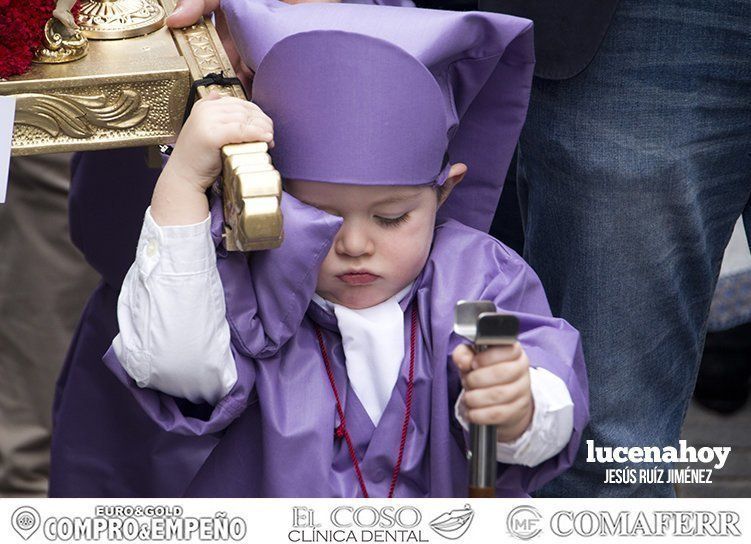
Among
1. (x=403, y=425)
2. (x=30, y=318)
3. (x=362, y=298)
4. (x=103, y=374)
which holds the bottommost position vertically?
(x=30, y=318)

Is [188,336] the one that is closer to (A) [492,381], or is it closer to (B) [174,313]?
(B) [174,313]

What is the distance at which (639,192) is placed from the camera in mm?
1864

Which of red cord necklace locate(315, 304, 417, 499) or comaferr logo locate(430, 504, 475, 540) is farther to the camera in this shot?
red cord necklace locate(315, 304, 417, 499)

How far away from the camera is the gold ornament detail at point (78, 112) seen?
1.55 metres

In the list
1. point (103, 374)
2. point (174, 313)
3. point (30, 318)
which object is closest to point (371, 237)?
point (174, 313)

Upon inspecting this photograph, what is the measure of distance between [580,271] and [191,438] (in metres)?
0.62

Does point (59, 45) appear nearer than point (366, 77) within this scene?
No

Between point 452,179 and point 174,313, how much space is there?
1.22 ft

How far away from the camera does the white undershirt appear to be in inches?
56.5

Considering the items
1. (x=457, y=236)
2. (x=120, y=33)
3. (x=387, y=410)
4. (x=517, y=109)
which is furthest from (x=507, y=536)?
(x=120, y=33)

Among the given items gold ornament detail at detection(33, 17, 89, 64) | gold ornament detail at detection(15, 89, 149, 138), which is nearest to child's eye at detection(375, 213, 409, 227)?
gold ornament detail at detection(15, 89, 149, 138)

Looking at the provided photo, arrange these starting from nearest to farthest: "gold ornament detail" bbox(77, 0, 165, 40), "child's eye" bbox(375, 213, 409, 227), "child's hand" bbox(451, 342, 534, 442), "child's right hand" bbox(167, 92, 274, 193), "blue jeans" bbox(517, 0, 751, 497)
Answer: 1. "child's hand" bbox(451, 342, 534, 442)
2. "child's right hand" bbox(167, 92, 274, 193)
3. "child's eye" bbox(375, 213, 409, 227)
4. "gold ornament detail" bbox(77, 0, 165, 40)
5. "blue jeans" bbox(517, 0, 751, 497)

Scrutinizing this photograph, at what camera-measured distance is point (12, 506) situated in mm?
1370

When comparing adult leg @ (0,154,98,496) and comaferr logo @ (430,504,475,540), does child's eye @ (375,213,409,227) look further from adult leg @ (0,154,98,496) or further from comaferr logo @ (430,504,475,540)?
adult leg @ (0,154,98,496)
